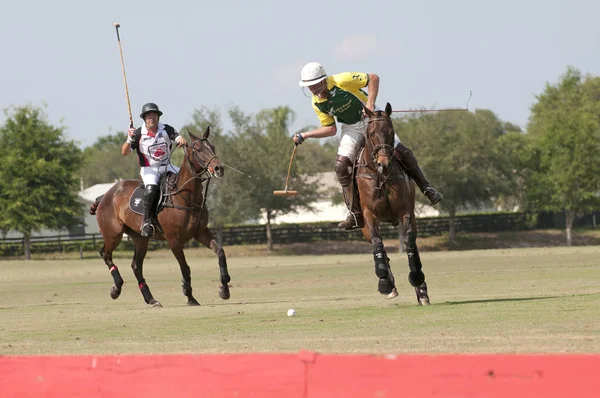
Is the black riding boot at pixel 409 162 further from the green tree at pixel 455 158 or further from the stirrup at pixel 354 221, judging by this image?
the green tree at pixel 455 158

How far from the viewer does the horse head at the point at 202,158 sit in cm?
1767

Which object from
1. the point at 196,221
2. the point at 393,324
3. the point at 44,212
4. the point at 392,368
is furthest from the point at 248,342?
the point at 44,212

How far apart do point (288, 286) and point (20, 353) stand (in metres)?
16.3

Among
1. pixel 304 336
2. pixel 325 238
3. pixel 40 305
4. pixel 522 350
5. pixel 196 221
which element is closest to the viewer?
pixel 522 350

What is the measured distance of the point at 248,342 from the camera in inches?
424

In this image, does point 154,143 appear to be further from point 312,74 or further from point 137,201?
point 312,74

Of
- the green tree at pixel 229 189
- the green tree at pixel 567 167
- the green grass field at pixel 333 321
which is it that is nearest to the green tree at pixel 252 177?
the green tree at pixel 229 189

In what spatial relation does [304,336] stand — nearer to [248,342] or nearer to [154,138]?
[248,342]

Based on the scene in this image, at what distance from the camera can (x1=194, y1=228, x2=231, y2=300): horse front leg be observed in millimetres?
17969

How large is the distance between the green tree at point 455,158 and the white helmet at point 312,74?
58156 millimetres

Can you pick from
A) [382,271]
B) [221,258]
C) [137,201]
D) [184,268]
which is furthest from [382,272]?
[137,201]

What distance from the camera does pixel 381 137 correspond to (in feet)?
48.2

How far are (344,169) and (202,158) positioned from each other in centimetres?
292

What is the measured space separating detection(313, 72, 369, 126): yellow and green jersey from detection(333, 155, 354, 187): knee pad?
62 cm
